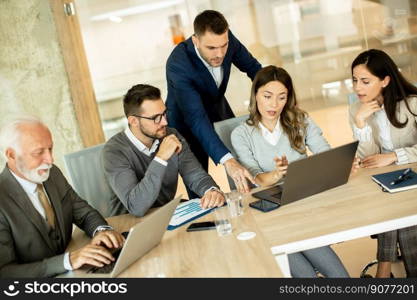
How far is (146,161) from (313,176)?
2.89ft

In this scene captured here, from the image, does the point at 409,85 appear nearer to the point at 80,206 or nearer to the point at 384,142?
the point at 384,142

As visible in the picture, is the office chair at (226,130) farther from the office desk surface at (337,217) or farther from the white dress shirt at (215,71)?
the office desk surface at (337,217)

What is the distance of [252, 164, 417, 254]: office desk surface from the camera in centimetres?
179

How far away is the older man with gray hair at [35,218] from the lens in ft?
6.13

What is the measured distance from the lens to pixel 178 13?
15.4 feet

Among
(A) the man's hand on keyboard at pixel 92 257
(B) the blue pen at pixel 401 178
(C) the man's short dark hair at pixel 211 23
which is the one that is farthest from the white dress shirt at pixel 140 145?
(B) the blue pen at pixel 401 178

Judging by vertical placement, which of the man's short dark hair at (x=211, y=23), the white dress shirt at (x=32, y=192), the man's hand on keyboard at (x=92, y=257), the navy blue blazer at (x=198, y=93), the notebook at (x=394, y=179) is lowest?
the notebook at (x=394, y=179)

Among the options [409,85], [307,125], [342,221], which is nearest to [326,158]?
[342,221]

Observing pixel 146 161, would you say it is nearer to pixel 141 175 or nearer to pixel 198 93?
pixel 141 175

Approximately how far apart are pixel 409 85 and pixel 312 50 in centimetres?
228

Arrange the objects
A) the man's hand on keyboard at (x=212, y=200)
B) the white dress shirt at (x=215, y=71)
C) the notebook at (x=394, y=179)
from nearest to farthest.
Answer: the notebook at (x=394, y=179), the man's hand on keyboard at (x=212, y=200), the white dress shirt at (x=215, y=71)

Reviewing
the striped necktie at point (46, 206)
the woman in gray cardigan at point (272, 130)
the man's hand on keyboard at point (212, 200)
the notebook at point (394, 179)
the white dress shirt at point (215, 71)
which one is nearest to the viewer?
the notebook at point (394, 179)

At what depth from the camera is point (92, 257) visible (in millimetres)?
1859

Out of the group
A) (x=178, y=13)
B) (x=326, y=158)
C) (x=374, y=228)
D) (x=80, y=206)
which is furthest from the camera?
(x=178, y=13)
